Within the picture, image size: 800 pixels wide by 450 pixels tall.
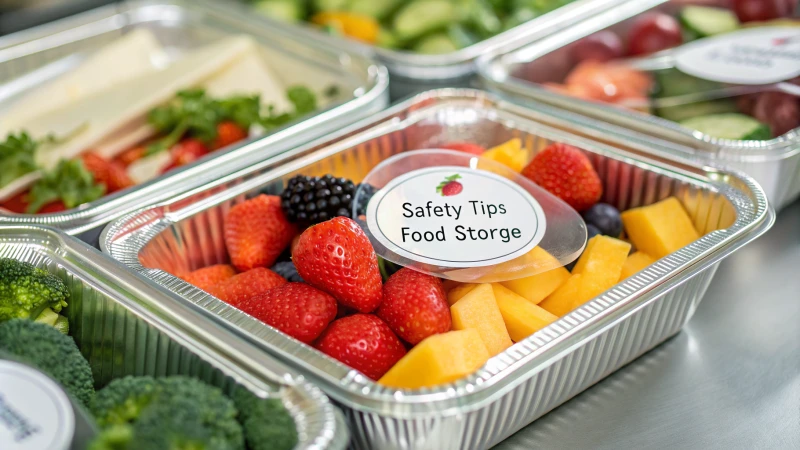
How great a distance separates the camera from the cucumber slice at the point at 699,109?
1640 mm

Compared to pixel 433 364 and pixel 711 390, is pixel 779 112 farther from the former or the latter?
pixel 433 364

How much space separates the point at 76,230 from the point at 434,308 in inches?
25.4

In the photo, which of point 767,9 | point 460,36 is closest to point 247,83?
point 460,36

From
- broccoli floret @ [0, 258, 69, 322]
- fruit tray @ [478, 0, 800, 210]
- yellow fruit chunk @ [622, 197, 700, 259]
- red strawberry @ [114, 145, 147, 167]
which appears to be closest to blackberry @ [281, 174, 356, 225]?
broccoli floret @ [0, 258, 69, 322]

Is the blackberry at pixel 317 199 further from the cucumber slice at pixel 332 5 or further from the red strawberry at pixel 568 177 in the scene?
the cucumber slice at pixel 332 5

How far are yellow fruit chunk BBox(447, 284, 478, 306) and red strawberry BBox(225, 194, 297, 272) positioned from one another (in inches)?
12.2

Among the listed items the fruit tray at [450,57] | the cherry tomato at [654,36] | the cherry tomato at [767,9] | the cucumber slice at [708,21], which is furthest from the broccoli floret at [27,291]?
the cherry tomato at [767,9]

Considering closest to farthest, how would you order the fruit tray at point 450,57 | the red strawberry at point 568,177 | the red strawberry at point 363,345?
the red strawberry at point 363,345, the red strawberry at point 568,177, the fruit tray at point 450,57

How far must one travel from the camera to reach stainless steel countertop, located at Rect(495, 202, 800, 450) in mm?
1003

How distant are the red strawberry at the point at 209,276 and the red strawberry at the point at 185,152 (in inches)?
20.4

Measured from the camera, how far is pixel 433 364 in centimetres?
85

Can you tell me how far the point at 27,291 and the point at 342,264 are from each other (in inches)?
15.9

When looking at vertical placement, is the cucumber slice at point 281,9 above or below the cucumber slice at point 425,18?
above

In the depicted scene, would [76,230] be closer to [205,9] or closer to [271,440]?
[271,440]
